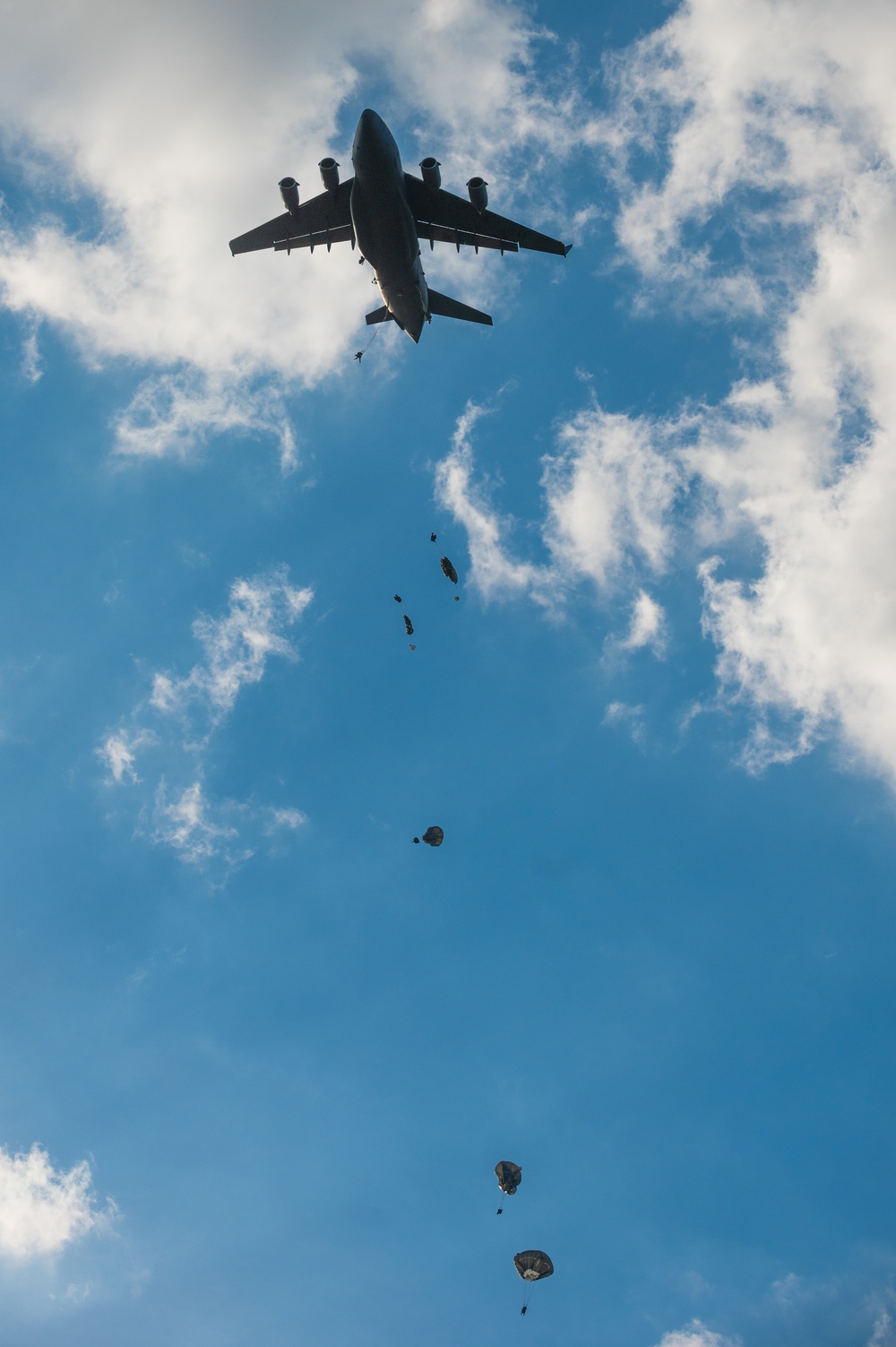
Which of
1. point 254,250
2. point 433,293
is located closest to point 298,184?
point 254,250

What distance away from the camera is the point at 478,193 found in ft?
148

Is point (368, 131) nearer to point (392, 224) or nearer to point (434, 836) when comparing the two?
point (392, 224)

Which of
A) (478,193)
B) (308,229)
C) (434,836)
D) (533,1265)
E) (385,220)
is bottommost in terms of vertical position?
(533,1265)

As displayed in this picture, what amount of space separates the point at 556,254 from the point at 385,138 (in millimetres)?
12174

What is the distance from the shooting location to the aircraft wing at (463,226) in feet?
152

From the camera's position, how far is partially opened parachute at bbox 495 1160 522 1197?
40000mm

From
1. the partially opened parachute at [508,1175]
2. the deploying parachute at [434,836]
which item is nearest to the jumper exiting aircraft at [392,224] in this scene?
the deploying parachute at [434,836]

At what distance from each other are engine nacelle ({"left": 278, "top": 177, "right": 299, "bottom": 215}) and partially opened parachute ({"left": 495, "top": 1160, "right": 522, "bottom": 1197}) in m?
51.6

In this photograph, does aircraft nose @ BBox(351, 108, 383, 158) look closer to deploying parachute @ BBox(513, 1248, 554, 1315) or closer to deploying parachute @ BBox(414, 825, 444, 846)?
deploying parachute @ BBox(414, 825, 444, 846)

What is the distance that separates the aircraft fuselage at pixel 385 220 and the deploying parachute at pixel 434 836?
28821 mm

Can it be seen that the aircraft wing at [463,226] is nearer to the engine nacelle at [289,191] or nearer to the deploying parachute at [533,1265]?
the engine nacelle at [289,191]

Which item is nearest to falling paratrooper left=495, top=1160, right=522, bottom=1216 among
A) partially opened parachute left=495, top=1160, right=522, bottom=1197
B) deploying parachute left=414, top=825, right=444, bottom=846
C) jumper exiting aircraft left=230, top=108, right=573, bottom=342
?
partially opened parachute left=495, top=1160, right=522, bottom=1197

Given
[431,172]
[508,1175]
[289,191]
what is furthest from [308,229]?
[508,1175]

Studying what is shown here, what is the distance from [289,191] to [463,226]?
388 inches
